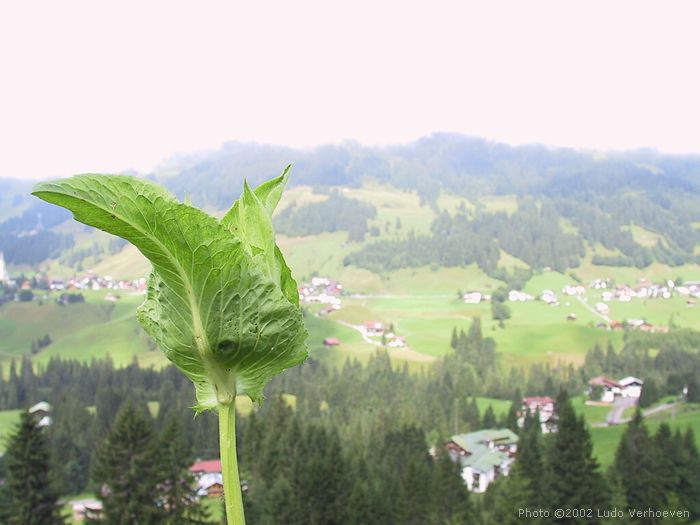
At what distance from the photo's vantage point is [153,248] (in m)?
1.14

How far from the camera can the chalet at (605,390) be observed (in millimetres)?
92312

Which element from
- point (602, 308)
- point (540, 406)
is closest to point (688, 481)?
point (540, 406)

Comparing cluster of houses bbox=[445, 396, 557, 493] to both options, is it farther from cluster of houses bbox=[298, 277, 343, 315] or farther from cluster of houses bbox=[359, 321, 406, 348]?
cluster of houses bbox=[298, 277, 343, 315]

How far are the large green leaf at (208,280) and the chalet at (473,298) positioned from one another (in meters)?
167

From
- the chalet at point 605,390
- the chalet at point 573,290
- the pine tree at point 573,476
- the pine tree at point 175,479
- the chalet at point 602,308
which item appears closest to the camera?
the pine tree at point 175,479

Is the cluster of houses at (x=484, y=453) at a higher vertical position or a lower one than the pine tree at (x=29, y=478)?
lower

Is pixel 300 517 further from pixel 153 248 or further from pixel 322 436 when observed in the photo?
pixel 153 248

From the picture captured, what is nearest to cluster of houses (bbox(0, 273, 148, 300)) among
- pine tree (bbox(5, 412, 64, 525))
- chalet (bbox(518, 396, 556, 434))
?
chalet (bbox(518, 396, 556, 434))

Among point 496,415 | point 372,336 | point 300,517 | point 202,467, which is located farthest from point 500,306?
point 300,517

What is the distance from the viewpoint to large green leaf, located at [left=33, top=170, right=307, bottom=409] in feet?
3.53

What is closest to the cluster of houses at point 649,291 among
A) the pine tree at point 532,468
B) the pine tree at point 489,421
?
the pine tree at point 489,421

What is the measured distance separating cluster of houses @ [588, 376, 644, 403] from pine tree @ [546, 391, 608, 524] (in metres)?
61.2

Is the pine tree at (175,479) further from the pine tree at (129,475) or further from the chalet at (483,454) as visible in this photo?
the chalet at (483,454)

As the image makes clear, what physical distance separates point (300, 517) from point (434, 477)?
37.6 ft
